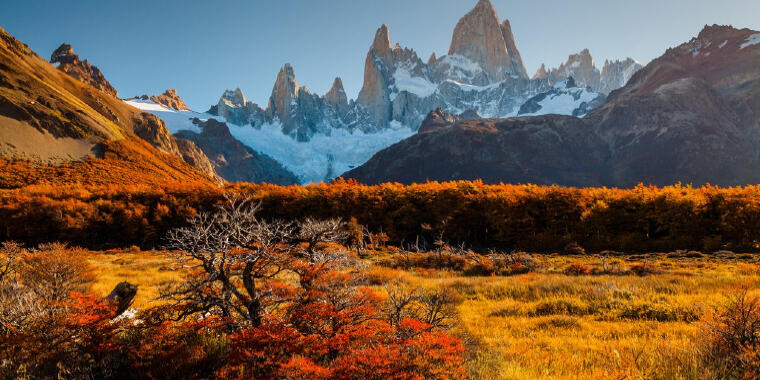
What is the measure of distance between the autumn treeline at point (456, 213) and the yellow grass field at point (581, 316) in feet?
22.3

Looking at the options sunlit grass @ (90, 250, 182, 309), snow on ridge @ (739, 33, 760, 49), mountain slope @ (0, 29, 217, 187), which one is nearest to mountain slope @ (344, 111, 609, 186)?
snow on ridge @ (739, 33, 760, 49)

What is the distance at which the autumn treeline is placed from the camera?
24.6m

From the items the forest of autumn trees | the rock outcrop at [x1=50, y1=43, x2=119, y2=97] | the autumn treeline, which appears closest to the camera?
the forest of autumn trees

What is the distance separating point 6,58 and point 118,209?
57.8m

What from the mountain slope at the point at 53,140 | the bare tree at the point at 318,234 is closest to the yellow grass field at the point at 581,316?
the bare tree at the point at 318,234

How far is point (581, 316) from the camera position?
10219mm

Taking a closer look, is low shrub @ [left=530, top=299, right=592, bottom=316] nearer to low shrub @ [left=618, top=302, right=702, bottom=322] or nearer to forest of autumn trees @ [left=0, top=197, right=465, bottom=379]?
low shrub @ [left=618, top=302, right=702, bottom=322]

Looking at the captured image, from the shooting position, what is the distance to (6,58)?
60.5 meters

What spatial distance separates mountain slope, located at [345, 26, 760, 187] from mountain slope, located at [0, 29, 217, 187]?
12316 cm

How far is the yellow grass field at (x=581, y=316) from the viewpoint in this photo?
20.3ft

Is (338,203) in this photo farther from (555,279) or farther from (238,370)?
(238,370)

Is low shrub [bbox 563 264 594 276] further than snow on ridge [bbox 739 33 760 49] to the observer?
No

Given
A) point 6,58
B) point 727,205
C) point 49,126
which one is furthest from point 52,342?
point 6,58

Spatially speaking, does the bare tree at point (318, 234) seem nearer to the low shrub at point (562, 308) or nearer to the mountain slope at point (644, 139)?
the low shrub at point (562, 308)
